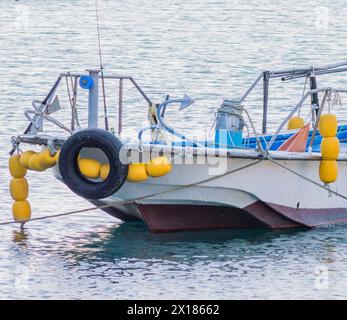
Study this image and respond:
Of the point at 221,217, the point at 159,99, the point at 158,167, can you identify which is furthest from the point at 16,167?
the point at 159,99

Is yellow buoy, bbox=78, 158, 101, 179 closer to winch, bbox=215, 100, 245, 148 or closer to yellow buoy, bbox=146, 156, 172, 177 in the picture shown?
yellow buoy, bbox=146, 156, 172, 177

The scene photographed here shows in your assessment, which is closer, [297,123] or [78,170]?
[78,170]

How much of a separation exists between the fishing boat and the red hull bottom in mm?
13

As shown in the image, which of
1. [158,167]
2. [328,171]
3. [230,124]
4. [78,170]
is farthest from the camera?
[230,124]

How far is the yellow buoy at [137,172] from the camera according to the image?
20.0 m

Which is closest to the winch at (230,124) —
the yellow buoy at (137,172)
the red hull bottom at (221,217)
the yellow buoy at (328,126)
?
the red hull bottom at (221,217)

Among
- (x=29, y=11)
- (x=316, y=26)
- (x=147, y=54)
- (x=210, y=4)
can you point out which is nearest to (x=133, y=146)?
(x=147, y=54)

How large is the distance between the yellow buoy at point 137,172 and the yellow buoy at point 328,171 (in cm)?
253

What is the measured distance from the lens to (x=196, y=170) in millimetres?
20406

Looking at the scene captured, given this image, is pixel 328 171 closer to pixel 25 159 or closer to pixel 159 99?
pixel 25 159

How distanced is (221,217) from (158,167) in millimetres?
1618

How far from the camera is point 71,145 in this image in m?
20.1

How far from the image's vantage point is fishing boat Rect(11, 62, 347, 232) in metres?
20.1

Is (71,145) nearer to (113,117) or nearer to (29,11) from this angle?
(113,117)
